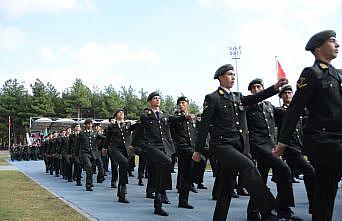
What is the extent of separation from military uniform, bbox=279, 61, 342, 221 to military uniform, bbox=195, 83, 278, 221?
1.06 metres

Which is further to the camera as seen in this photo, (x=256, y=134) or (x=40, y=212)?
(x=40, y=212)

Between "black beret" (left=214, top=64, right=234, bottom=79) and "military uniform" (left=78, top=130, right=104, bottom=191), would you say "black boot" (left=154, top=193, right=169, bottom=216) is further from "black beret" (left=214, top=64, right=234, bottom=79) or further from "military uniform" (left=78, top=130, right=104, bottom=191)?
"military uniform" (left=78, top=130, right=104, bottom=191)

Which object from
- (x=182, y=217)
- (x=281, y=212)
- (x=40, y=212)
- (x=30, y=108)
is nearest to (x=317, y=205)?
(x=281, y=212)

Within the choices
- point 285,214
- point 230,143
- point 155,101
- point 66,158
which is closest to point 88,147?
point 66,158

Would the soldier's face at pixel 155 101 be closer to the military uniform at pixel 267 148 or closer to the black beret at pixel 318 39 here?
the military uniform at pixel 267 148

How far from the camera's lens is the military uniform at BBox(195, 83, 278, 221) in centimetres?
537

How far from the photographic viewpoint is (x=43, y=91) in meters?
78.2

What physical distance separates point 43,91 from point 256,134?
74145 millimetres

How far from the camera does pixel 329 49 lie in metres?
4.51

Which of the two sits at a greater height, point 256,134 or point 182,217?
point 256,134

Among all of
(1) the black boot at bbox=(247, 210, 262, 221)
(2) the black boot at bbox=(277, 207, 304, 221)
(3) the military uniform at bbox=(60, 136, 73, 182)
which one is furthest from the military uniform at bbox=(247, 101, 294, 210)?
(3) the military uniform at bbox=(60, 136, 73, 182)

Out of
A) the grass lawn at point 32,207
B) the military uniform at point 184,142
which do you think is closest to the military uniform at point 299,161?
the military uniform at point 184,142

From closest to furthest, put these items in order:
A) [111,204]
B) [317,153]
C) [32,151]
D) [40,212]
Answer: [317,153], [40,212], [111,204], [32,151]

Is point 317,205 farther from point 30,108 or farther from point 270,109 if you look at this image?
point 30,108
